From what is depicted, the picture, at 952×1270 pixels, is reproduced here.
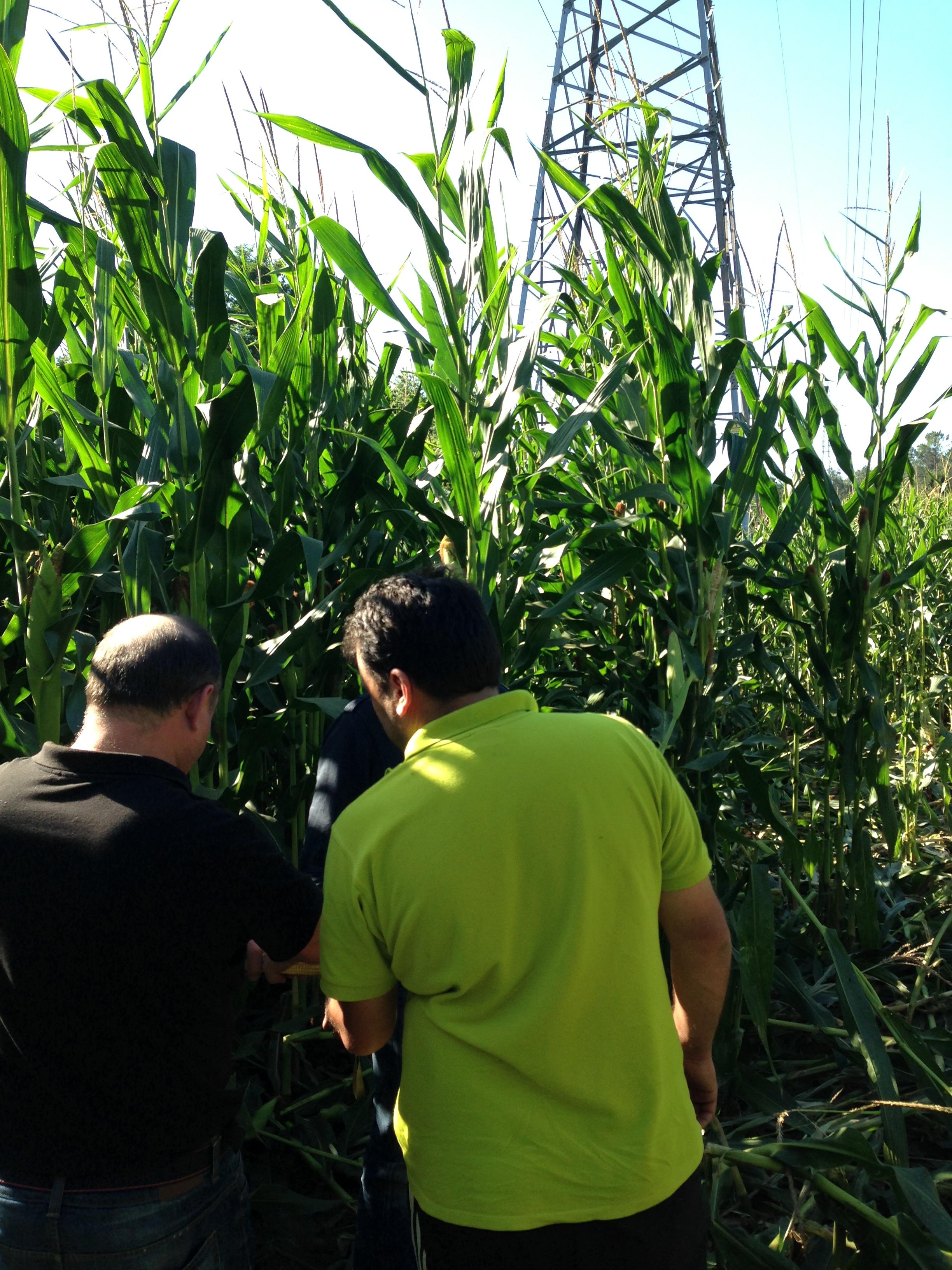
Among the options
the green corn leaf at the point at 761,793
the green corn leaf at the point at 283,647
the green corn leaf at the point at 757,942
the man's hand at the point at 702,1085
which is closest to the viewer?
the man's hand at the point at 702,1085

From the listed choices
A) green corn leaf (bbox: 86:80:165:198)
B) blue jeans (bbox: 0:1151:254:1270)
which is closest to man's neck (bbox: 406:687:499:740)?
blue jeans (bbox: 0:1151:254:1270)

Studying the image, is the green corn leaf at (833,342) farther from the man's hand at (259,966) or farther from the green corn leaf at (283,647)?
the man's hand at (259,966)

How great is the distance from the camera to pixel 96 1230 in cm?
128

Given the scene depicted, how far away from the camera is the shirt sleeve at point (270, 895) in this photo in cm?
132

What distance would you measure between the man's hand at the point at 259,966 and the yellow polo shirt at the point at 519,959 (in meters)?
0.26

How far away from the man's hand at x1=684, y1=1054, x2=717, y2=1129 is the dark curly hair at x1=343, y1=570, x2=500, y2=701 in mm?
749

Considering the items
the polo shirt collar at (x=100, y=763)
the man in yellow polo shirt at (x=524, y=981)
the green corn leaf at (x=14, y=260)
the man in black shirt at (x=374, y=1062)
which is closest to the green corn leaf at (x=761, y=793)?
the man in black shirt at (x=374, y=1062)

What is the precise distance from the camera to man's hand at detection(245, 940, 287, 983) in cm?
148

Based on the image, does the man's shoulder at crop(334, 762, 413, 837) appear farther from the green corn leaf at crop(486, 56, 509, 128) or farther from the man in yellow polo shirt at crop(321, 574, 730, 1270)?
the green corn leaf at crop(486, 56, 509, 128)

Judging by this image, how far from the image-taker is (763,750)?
160 inches

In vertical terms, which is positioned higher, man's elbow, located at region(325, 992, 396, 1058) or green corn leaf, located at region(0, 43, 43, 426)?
green corn leaf, located at region(0, 43, 43, 426)

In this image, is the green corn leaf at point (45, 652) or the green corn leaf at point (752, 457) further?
the green corn leaf at point (752, 457)

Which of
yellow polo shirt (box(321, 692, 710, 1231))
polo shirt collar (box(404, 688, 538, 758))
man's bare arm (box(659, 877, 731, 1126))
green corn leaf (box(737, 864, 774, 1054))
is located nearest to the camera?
yellow polo shirt (box(321, 692, 710, 1231))

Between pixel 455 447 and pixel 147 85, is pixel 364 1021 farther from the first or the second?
pixel 147 85
